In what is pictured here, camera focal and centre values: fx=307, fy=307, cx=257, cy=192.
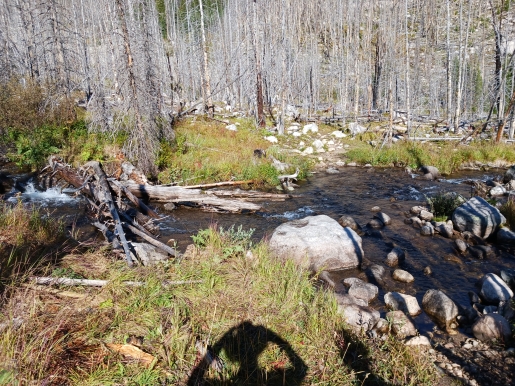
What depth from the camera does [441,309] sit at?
475 cm

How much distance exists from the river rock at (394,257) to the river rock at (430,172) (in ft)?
27.9

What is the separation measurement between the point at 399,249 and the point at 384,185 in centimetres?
656

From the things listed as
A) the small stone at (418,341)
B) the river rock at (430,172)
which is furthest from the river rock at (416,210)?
the small stone at (418,341)

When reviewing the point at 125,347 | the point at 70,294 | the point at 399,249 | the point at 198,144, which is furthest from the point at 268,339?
the point at 198,144

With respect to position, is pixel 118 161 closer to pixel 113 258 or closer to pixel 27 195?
pixel 27 195

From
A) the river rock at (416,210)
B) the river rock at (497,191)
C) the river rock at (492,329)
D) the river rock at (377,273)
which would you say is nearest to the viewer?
the river rock at (492,329)

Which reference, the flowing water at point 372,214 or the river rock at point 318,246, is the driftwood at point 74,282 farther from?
the flowing water at point 372,214

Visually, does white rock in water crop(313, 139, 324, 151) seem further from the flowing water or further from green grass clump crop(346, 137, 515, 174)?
the flowing water

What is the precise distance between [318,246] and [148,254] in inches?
131

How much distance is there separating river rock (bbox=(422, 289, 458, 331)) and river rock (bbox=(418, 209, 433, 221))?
15.1 feet

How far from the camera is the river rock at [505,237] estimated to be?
24.0ft

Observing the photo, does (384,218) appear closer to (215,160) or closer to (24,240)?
(215,160)

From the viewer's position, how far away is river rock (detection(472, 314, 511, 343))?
402 cm

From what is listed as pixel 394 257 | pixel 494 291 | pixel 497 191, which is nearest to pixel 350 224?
pixel 394 257
